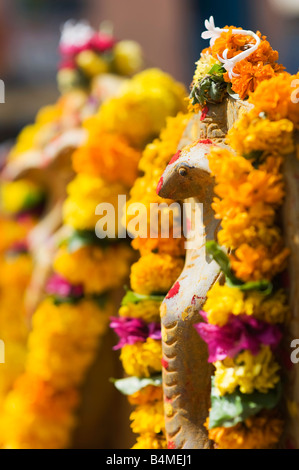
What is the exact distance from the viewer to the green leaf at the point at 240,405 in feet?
5.49

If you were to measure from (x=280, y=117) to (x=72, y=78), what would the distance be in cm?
208

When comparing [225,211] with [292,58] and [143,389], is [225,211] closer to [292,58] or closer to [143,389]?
[143,389]

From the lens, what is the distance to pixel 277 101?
5.44 ft

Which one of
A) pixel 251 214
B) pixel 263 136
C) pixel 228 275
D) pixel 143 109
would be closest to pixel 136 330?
pixel 228 275

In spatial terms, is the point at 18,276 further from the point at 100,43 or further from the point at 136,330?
the point at 136,330

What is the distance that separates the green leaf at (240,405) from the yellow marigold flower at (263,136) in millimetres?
552

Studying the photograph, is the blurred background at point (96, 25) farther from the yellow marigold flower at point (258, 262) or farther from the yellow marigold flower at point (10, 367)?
the yellow marigold flower at point (258, 262)

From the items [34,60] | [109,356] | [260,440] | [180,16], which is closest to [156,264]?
[260,440]

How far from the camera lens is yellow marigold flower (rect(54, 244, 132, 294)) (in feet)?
9.31

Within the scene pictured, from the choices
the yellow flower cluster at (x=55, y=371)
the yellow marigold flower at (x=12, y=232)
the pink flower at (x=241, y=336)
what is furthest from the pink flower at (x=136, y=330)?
the yellow marigold flower at (x=12, y=232)

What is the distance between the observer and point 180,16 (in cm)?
934

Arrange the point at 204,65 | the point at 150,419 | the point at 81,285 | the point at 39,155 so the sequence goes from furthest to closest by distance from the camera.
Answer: the point at 39,155, the point at 81,285, the point at 150,419, the point at 204,65

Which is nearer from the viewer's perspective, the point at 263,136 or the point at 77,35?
the point at 263,136

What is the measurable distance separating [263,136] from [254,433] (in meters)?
0.70
